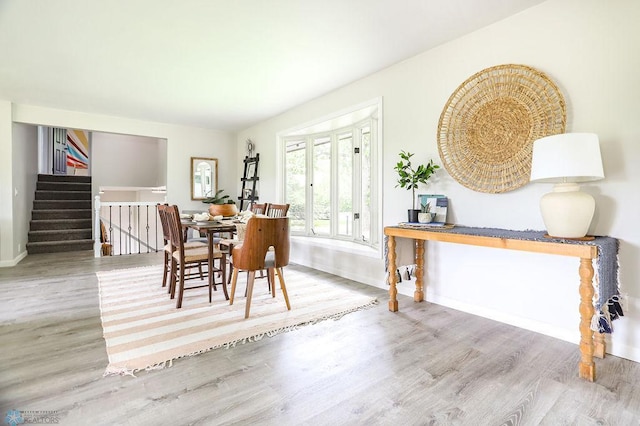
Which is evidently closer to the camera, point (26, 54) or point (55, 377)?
point (55, 377)

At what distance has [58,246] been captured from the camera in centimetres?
569

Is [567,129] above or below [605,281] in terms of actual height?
above

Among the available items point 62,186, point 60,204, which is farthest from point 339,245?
point 62,186

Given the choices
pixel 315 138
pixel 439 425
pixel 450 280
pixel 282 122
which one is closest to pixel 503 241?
pixel 450 280

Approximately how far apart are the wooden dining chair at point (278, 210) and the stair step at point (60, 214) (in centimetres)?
499

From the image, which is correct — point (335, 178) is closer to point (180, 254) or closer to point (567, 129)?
point (180, 254)

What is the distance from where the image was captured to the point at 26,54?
2.99 m

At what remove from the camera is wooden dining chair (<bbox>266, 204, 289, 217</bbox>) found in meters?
4.05

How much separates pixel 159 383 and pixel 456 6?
120 inches

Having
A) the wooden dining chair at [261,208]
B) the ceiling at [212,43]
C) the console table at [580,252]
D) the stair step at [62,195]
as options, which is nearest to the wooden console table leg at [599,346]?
the console table at [580,252]

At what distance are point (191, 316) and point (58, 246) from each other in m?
4.80

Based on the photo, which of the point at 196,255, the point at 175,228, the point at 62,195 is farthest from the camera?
the point at 62,195

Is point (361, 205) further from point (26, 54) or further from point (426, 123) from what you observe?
point (26, 54)

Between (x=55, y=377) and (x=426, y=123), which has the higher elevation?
(x=426, y=123)
